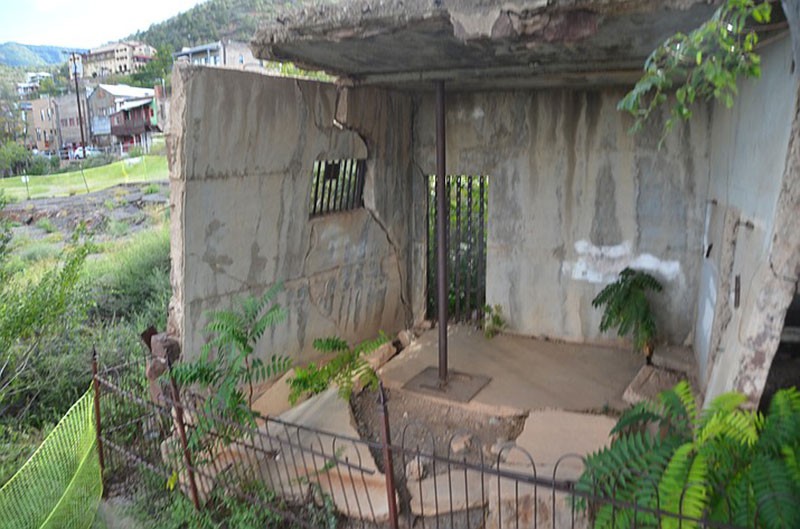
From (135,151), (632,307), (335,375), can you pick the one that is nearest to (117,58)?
(135,151)

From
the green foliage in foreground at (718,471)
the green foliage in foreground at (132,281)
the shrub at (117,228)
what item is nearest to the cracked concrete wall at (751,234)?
the green foliage in foreground at (718,471)

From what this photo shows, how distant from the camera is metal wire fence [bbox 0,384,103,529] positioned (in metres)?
4.02

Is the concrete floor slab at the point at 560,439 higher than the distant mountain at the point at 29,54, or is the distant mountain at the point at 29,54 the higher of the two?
the distant mountain at the point at 29,54

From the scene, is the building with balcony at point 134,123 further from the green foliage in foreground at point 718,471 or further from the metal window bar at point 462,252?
the green foliage in foreground at point 718,471

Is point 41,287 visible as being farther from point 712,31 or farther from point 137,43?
point 137,43

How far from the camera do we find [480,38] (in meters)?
3.46

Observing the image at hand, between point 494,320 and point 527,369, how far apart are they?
1118mm

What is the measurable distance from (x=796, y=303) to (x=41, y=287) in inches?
274

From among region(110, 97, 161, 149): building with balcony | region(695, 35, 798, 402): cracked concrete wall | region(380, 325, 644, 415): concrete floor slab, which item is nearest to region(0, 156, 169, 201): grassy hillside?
region(110, 97, 161, 149): building with balcony

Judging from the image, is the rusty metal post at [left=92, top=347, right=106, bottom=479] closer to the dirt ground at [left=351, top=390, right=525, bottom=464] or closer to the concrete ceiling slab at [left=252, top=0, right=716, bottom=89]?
the dirt ground at [left=351, top=390, right=525, bottom=464]

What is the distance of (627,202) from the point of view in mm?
6199

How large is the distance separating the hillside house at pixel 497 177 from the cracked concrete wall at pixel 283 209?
0.06 ft

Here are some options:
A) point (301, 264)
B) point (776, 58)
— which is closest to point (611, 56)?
point (776, 58)

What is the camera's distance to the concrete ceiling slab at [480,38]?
10.7ft
